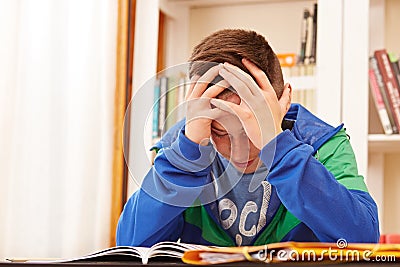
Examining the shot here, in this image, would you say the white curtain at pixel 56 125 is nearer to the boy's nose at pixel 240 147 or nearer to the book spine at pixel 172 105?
the book spine at pixel 172 105

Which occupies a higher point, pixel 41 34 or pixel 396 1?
pixel 396 1

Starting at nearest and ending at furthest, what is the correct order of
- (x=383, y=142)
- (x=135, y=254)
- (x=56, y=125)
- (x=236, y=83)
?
(x=135, y=254)
(x=236, y=83)
(x=56, y=125)
(x=383, y=142)

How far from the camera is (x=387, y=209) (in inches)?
85.7

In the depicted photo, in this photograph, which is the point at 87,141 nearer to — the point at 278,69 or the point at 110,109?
the point at 110,109

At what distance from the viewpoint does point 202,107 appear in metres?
0.96

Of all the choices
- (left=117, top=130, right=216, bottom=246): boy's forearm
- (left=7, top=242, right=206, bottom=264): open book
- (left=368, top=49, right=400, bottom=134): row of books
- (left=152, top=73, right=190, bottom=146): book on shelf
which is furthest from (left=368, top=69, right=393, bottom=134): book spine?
(left=7, top=242, right=206, bottom=264): open book

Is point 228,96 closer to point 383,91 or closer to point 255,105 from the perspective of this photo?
point 255,105

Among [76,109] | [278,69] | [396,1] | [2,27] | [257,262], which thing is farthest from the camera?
[396,1]

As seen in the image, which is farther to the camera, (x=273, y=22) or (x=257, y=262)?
(x=273, y=22)

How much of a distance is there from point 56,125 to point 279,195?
106cm

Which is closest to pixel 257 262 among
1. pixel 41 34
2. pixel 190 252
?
pixel 190 252

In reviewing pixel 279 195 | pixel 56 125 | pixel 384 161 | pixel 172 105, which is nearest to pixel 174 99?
pixel 172 105

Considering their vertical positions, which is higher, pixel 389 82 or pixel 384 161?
pixel 389 82

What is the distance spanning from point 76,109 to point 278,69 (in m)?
1.01
